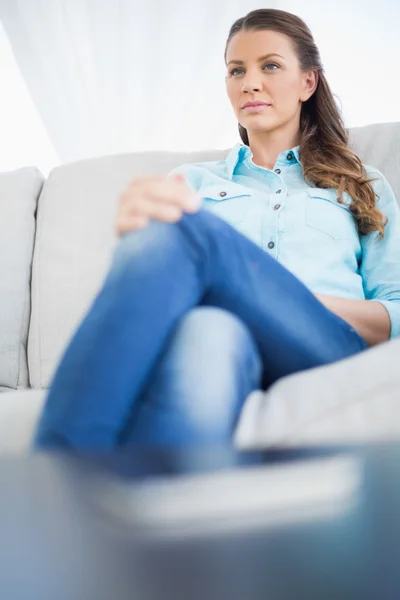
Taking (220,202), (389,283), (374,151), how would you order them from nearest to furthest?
(389,283) < (220,202) < (374,151)

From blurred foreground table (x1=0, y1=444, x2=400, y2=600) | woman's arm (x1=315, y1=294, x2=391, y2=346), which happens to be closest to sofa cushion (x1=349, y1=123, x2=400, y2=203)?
woman's arm (x1=315, y1=294, x2=391, y2=346)

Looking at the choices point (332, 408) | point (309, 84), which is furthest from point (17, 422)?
point (309, 84)

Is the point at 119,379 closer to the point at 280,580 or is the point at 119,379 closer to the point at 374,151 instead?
the point at 280,580

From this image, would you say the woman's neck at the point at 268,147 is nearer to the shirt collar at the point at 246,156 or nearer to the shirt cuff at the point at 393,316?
the shirt collar at the point at 246,156

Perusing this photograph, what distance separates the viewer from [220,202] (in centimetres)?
121

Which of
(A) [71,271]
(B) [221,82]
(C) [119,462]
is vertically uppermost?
(C) [119,462]

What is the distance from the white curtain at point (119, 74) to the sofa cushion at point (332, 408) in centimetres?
228

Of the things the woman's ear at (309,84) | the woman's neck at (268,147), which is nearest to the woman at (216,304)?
the woman's neck at (268,147)

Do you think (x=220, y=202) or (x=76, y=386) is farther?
(x=220, y=202)

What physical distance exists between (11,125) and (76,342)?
8.11ft

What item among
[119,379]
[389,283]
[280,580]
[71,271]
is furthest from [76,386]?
[71,271]

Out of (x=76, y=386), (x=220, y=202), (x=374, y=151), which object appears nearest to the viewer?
(x=76, y=386)

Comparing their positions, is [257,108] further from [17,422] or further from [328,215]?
[17,422]

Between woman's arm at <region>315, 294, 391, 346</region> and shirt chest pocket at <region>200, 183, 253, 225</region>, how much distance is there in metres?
0.30
